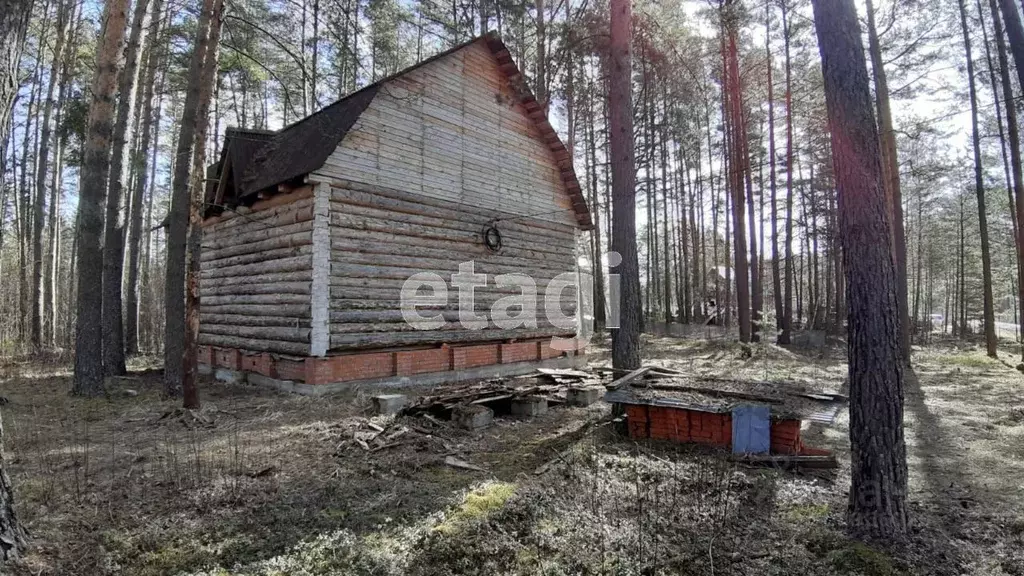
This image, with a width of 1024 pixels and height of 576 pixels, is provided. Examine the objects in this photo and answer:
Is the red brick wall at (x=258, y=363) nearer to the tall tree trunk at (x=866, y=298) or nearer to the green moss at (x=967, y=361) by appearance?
the tall tree trunk at (x=866, y=298)

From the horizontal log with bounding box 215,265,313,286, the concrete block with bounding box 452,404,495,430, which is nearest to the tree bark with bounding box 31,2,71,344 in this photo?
the horizontal log with bounding box 215,265,313,286

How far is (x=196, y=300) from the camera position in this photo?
24.6 feet

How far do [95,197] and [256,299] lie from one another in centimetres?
329

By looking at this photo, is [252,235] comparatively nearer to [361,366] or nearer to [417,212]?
[417,212]

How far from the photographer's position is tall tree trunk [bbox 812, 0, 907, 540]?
12.2ft

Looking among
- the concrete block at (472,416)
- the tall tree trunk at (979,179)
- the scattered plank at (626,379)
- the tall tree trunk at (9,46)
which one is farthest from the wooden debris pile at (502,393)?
the tall tree trunk at (979,179)

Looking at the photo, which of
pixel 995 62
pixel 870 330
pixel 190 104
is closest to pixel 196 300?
pixel 190 104

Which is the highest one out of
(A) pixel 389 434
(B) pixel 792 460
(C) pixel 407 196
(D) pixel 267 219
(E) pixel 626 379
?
(C) pixel 407 196

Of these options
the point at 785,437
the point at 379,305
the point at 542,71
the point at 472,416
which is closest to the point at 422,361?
the point at 379,305

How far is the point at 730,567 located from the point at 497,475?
241cm

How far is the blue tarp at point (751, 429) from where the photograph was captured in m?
5.50

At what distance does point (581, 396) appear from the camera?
8484 millimetres

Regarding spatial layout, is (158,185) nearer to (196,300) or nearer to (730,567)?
(196,300)

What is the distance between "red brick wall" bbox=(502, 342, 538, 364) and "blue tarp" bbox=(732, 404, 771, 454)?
24.3 feet
